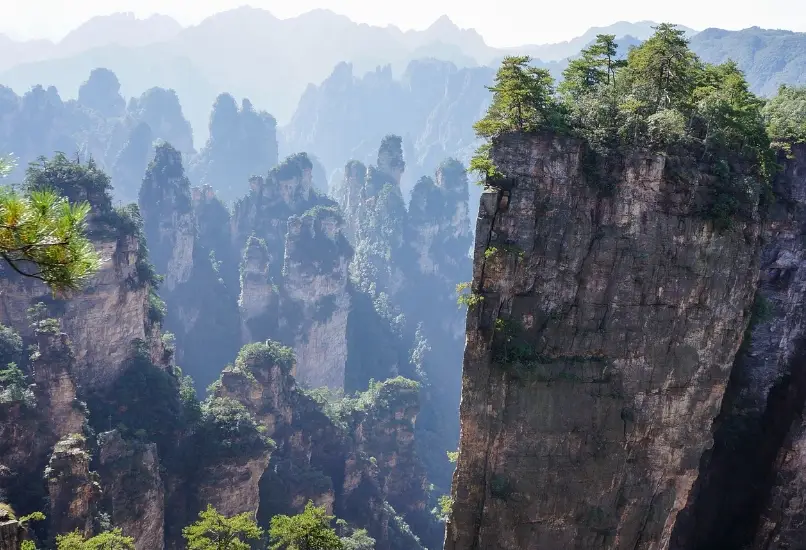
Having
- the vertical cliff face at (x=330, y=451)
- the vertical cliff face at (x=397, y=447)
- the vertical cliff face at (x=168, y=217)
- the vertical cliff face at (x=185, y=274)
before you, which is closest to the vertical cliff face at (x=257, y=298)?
the vertical cliff face at (x=185, y=274)

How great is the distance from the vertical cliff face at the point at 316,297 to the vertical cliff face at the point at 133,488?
90.8 ft

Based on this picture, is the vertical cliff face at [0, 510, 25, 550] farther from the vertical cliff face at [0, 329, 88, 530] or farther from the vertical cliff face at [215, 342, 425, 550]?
the vertical cliff face at [215, 342, 425, 550]

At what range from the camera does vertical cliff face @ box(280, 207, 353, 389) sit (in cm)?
5150

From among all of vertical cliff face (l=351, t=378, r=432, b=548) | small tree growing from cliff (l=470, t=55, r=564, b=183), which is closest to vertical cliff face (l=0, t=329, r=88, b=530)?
small tree growing from cliff (l=470, t=55, r=564, b=183)

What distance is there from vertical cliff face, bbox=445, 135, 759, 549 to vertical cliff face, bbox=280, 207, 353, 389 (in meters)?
36.8

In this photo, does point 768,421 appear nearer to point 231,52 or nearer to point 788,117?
point 788,117

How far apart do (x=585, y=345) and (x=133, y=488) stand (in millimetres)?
16518

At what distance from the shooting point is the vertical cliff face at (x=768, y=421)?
56.2 ft

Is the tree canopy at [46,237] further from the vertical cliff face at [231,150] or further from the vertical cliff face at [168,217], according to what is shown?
the vertical cliff face at [231,150]

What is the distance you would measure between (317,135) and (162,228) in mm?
88471

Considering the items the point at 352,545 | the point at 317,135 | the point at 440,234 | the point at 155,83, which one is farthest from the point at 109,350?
the point at 155,83

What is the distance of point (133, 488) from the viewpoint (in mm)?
22141

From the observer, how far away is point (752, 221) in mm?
15125

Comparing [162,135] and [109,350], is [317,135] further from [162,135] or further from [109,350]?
[109,350]
